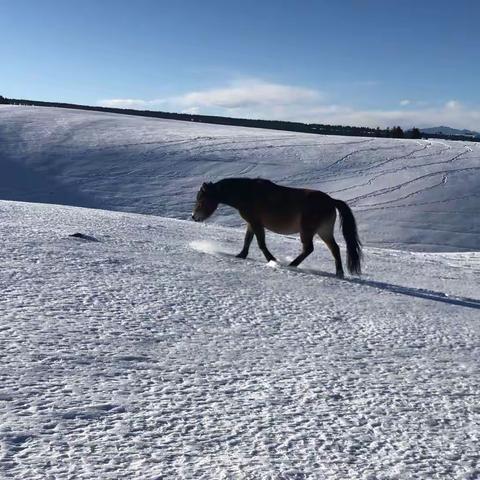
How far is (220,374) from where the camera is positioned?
3000 mm

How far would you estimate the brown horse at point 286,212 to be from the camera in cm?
705

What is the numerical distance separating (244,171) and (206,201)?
46.9ft

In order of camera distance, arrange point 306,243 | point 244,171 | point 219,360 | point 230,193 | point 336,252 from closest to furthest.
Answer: point 219,360
point 336,252
point 306,243
point 230,193
point 244,171

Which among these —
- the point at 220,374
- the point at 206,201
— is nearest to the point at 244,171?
the point at 206,201

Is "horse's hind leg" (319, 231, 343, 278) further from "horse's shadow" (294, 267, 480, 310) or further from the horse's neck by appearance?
the horse's neck

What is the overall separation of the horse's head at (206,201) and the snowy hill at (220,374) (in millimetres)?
1785

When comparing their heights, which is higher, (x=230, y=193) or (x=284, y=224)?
(x=230, y=193)

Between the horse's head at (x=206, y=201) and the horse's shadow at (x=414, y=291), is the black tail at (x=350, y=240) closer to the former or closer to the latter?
the horse's shadow at (x=414, y=291)

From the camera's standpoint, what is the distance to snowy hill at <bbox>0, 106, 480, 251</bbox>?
58.3ft

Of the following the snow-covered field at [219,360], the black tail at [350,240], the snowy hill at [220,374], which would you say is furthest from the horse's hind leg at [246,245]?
the snowy hill at [220,374]

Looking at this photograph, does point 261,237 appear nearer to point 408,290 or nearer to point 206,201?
point 206,201

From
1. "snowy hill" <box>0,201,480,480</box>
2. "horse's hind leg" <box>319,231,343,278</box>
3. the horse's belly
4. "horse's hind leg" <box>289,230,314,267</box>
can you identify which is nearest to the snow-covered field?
"snowy hill" <box>0,201,480,480</box>

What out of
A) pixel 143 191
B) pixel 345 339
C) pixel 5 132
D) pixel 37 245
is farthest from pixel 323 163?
pixel 345 339

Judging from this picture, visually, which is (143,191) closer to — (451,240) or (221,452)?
(451,240)
